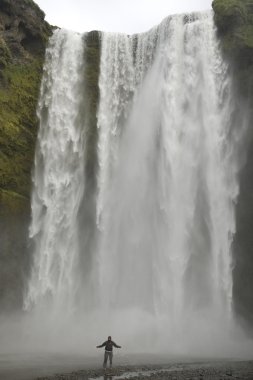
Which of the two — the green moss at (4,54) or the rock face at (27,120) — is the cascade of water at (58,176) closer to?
the rock face at (27,120)

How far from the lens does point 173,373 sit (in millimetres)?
18000

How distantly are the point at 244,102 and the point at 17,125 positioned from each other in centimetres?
1565

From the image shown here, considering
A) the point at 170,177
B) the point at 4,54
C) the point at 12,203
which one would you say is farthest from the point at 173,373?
the point at 4,54

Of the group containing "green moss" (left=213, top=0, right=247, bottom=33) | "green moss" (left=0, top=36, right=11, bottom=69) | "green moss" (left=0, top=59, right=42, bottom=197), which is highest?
"green moss" (left=213, top=0, right=247, bottom=33)

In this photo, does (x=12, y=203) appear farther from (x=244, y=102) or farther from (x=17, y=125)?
(x=244, y=102)

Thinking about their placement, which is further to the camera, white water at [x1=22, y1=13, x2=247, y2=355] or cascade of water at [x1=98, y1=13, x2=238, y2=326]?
cascade of water at [x1=98, y1=13, x2=238, y2=326]

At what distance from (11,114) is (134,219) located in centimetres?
1104

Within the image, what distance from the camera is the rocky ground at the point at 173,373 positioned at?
Result: 56.0 ft

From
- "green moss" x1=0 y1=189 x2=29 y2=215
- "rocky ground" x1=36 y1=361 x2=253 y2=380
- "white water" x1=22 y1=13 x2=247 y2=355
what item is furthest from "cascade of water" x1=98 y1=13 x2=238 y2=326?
"rocky ground" x1=36 y1=361 x2=253 y2=380

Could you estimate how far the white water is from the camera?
29.5m

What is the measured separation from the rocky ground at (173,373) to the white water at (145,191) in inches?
274

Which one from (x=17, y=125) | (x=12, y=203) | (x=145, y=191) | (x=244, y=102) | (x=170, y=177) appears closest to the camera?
(x=12, y=203)

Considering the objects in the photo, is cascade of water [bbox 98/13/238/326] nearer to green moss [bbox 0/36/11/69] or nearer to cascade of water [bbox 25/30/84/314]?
cascade of water [bbox 25/30/84/314]

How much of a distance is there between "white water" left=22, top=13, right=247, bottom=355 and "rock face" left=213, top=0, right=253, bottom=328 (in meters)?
0.75
